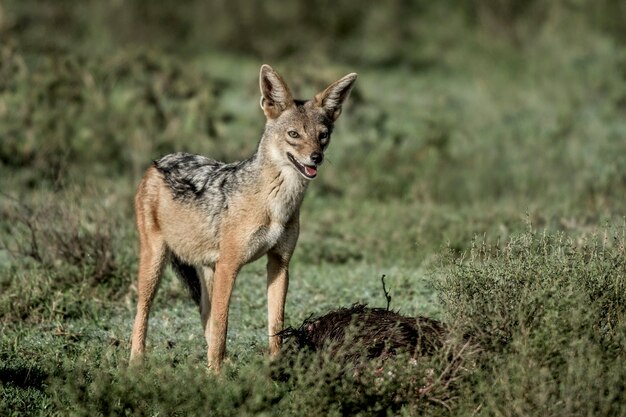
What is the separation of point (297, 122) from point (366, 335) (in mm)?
1542

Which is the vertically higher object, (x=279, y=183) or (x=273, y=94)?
(x=273, y=94)

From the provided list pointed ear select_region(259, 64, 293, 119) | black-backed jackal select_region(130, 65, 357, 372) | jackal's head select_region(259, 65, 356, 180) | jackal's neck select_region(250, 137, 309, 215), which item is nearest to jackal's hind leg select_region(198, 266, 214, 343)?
black-backed jackal select_region(130, 65, 357, 372)

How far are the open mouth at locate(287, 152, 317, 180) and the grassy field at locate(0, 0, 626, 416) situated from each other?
99 cm

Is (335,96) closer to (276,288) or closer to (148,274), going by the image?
(276,288)

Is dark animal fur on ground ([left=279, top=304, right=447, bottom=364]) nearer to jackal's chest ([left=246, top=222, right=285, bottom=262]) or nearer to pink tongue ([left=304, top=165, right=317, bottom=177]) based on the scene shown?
jackal's chest ([left=246, top=222, right=285, bottom=262])

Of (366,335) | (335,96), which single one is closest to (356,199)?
(335,96)

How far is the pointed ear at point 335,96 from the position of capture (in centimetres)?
743

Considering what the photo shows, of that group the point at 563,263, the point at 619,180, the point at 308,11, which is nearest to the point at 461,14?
the point at 308,11

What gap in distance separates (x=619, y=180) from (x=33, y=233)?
7356 mm

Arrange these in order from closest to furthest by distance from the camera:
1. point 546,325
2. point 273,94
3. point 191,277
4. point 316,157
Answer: point 546,325, point 316,157, point 273,94, point 191,277

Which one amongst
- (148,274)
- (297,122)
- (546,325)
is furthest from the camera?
(148,274)

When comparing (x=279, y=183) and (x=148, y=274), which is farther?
(x=148, y=274)

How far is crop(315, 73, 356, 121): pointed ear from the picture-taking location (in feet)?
24.4

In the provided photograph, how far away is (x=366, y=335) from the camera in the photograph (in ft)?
21.8
